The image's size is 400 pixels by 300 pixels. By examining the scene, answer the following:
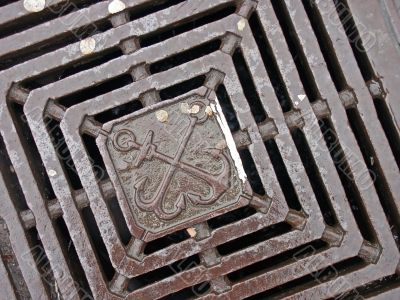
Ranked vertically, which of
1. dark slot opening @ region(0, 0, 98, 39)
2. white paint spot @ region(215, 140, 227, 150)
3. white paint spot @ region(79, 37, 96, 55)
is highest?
dark slot opening @ region(0, 0, 98, 39)

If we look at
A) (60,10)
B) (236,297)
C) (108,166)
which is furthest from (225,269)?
(60,10)

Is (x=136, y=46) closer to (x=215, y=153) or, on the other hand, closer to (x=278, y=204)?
(x=215, y=153)

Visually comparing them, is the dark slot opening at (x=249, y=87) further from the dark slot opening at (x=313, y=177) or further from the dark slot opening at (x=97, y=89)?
the dark slot opening at (x=97, y=89)

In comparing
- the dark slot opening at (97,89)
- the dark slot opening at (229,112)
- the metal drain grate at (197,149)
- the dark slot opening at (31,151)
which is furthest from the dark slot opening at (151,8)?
the dark slot opening at (31,151)

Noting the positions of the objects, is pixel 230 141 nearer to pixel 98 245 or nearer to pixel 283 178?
pixel 283 178

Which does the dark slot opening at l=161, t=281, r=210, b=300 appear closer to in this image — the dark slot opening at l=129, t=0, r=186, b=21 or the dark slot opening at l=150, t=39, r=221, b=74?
the dark slot opening at l=150, t=39, r=221, b=74

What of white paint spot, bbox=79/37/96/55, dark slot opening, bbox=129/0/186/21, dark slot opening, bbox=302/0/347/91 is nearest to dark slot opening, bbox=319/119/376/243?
dark slot opening, bbox=302/0/347/91
